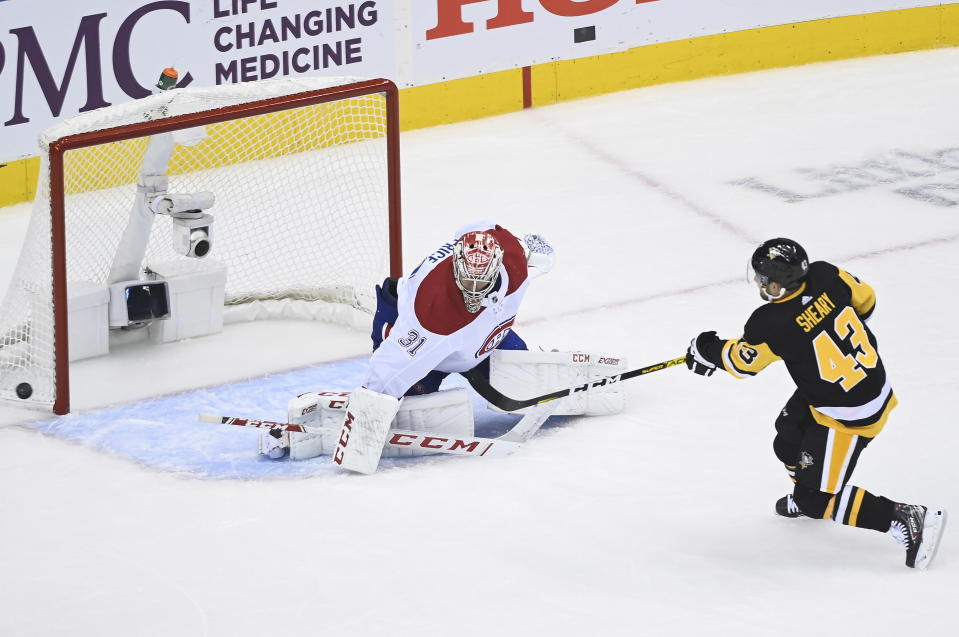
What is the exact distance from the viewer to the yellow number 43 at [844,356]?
13.2 feet

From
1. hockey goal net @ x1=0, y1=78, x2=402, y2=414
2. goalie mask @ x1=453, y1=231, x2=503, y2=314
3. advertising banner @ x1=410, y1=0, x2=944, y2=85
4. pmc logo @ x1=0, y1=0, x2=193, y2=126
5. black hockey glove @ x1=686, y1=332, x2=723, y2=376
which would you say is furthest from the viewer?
advertising banner @ x1=410, y1=0, x2=944, y2=85

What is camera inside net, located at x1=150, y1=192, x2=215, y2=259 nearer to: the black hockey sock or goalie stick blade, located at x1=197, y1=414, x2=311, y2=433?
goalie stick blade, located at x1=197, y1=414, x2=311, y2=433

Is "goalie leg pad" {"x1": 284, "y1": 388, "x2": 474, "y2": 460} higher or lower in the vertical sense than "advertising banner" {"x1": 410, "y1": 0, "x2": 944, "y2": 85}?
lower

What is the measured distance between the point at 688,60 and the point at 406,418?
3.92m

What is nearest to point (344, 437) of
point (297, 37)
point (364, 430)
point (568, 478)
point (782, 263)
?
point (364, 430)

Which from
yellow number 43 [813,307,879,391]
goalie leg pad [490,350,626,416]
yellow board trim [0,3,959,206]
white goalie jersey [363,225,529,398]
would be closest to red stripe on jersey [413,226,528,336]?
white goalie jersey [363,225,529,398]

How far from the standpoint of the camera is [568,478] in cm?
472

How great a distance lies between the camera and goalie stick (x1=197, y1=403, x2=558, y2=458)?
4840mm

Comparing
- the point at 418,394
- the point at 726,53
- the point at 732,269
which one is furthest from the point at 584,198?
the point at 418,394

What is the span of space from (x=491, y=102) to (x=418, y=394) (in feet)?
10.7

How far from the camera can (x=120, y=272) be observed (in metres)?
5.69

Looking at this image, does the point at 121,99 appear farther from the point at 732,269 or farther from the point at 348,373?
the point at 732,269

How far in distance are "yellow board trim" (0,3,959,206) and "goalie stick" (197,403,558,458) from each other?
3.03m

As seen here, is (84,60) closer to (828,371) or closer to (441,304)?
(441,304)
